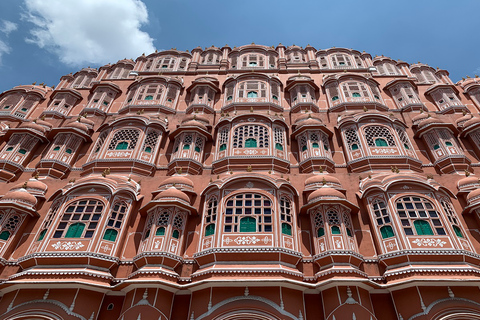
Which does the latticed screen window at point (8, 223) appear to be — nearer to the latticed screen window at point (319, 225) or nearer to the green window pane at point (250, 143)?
the green window pane at point (250, 143)

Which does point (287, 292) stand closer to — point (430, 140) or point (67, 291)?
point (67, 291)

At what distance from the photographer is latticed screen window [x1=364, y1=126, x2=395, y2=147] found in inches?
810

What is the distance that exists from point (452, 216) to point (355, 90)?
13515 millimetres

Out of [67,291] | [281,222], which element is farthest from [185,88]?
[67,291]

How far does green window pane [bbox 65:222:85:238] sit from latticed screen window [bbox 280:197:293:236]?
9293mm

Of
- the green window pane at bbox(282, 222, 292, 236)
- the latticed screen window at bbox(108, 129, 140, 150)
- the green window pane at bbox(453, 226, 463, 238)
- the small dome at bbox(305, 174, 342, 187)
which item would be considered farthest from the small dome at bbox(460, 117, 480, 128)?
the latticed screen window at bbox(108, 129, 140, 150)

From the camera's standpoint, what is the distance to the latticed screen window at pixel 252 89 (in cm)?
2670

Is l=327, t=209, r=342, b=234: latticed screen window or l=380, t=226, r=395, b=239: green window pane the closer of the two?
l=380, t=226, r=395, b=239: green window pane

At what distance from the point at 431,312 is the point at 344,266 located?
333 centimetres

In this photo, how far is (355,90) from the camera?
26531 mm

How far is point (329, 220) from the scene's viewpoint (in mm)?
15414

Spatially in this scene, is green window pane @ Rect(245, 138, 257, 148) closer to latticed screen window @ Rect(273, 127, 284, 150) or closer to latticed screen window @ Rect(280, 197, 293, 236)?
latticed screen window @ Rect(273, 127, 284, 150)

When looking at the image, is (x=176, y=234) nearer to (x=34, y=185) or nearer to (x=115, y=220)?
(x=115, y=220)

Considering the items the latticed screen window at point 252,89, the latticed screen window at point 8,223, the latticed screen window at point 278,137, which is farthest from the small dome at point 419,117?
the latticed screen window at point 8,223
